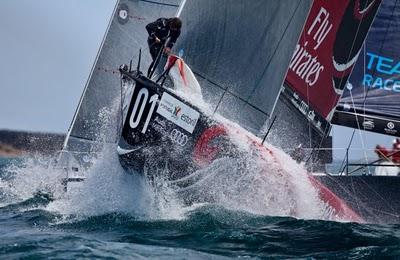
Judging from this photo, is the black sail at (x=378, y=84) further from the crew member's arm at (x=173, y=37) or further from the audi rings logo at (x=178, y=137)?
the audi rings logo at (x=178, y=137)

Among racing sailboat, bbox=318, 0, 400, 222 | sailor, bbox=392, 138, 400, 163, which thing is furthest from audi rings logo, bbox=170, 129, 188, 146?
sailor, bbox=392, 138, 400, 163

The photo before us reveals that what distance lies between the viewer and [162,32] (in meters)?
7.43

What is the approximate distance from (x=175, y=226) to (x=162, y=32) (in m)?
2.24

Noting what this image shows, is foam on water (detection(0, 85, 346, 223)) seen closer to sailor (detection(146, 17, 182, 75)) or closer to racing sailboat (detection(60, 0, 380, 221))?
racing sailboat (detection(60, 0, 380, 221))

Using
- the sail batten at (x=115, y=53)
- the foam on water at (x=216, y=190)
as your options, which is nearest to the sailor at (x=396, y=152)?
the foam on water at (x=216, y=190)

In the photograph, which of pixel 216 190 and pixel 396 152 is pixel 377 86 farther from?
pixel 216 190

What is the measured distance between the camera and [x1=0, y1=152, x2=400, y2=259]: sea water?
540 centimetres

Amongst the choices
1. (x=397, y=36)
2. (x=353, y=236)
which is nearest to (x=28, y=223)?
(x=353, y=236)

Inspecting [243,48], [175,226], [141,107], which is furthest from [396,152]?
[175,226]

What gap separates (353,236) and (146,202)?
81.7 inches

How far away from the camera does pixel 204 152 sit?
7027 mm

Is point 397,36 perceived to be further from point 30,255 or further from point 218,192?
point 30,255

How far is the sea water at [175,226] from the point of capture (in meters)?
5.40

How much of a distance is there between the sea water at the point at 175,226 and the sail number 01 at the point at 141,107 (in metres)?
0.52
